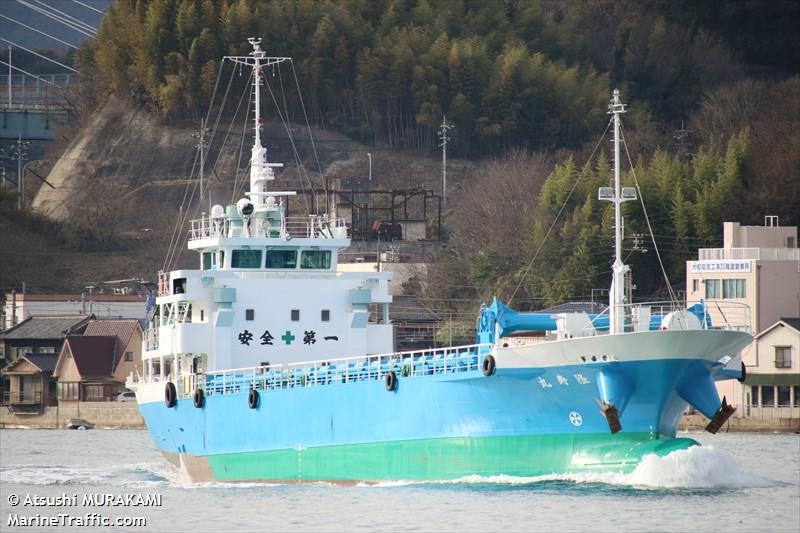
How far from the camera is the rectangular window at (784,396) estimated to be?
61769mm

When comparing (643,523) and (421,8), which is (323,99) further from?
(643,523)

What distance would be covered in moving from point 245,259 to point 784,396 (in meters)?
24.9

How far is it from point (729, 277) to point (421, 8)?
162 ft

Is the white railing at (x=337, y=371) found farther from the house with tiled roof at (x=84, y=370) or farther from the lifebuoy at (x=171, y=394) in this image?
the house with tiled roof at (x=84, y=370)

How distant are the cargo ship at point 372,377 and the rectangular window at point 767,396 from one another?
68.8ft

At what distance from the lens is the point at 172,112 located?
100062 mm

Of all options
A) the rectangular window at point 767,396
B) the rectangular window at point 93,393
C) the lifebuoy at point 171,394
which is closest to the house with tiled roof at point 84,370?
the rectangular window at point 93,393

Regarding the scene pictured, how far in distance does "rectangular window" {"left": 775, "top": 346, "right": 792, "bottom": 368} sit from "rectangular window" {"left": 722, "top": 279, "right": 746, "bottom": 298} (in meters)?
3.95

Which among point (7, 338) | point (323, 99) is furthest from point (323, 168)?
point (7, 338)

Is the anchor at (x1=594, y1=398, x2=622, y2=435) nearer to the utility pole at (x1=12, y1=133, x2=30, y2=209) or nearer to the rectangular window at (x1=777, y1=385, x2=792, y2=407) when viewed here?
the rectangular window at (x1=777, y1=385, x2=792, y2=407)

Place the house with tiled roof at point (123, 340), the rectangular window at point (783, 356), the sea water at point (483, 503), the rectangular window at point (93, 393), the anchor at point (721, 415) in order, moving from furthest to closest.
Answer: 1. the house with tiled roof at point (123, 340)
2. the rectangular window at point (93, 393)
3. the rectangular window at point (783, 356)
4. the anchor at point (721, 415)
5. the sea water at point (483, 503)

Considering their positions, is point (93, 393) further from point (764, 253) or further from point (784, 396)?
point (784, 396)

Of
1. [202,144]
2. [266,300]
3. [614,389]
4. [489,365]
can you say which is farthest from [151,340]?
[202,144]

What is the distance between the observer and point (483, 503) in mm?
34594
